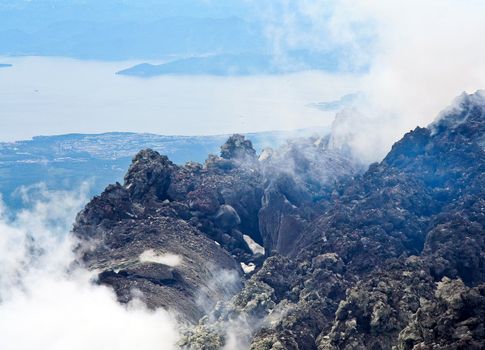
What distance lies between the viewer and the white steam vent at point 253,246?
3492 inches

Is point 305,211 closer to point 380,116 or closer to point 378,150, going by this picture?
point 378,150

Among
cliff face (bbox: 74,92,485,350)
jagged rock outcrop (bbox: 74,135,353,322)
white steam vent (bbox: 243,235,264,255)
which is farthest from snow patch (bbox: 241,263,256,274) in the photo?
white steam vent (bbox: 243,235,264,255)

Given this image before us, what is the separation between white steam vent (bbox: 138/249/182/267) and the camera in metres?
73.1

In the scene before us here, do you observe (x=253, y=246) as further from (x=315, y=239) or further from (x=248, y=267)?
(x=315, y=239)

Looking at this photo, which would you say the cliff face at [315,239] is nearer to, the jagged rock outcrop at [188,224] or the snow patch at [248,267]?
the jagged rock outcrop at [188,224]

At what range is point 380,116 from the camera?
120812 millimetres

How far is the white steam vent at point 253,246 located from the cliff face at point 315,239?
22cm

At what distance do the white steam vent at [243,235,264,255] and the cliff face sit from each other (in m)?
0.22

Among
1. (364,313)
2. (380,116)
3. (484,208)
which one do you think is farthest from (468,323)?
(380,116)

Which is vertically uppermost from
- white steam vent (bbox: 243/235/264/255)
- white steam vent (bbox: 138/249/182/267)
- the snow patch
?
white steam vent (bbox: 138/249/182/267)

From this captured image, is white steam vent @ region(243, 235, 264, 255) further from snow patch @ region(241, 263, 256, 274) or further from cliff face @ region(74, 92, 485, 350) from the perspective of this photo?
snow patch @ region(241, 263, 256, 274)

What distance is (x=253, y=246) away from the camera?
90.1m

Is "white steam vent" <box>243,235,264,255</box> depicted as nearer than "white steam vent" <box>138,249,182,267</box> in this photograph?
No

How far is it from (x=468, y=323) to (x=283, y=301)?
72.0ft
